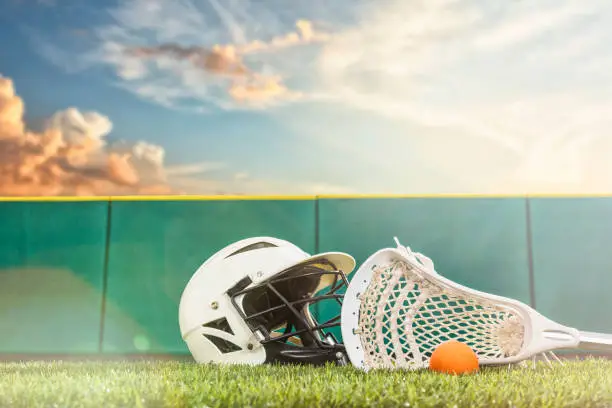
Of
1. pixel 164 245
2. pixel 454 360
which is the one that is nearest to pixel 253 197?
pixel 164 245

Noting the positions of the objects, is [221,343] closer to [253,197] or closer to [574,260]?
[253,197]

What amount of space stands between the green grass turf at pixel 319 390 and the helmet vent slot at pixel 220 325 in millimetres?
488

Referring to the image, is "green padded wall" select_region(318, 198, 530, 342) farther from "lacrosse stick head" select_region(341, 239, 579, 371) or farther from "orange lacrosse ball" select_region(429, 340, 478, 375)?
"orange lacrosse ball" select_region(429, 340, 478, 375)

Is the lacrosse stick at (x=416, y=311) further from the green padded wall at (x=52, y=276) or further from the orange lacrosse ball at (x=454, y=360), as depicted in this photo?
the green padded wall at (x=52, y=276)

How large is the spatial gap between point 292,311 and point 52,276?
2.43 meters

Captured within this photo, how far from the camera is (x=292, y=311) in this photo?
2648 millimetres

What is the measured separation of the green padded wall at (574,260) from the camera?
4.03 m

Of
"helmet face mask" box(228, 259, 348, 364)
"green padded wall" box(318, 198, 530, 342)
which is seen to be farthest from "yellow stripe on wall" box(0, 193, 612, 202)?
"helmet face mask" box(228, 259, 348, 364)

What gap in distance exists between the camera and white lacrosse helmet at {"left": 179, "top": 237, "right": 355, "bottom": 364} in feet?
8.68

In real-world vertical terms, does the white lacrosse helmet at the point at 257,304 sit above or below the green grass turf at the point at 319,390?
above

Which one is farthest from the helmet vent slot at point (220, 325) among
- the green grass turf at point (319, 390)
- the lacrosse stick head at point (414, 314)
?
the lacrosse stick head at point (414, 314)

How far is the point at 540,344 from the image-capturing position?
220 centimetres

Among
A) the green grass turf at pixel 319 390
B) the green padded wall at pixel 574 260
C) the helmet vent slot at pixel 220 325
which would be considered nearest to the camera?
the green grass turf at pixel 319 390

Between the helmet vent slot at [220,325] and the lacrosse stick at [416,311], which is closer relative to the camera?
the lacrosse stick at [416,311]
